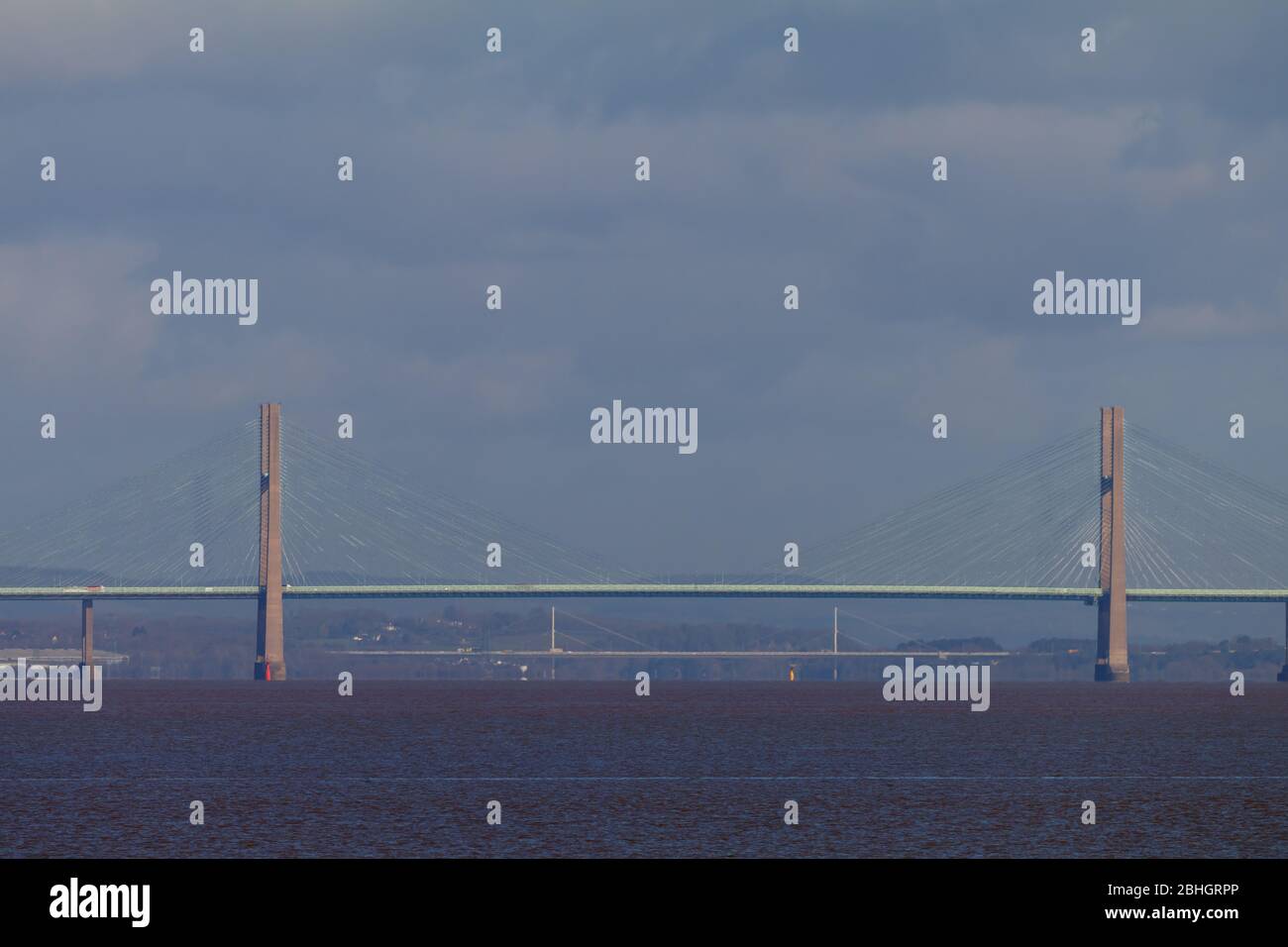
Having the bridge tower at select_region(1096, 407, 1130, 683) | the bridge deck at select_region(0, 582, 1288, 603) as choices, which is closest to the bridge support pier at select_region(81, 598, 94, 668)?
the bridge deck at select_region(0, 582, 1288, 603)

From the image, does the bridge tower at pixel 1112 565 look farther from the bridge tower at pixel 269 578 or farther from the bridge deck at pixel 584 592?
the bridge tower at pixel 269 578

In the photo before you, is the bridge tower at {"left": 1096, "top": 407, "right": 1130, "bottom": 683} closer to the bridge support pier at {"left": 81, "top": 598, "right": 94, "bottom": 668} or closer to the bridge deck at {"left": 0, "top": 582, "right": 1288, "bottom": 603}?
the bridge deck at {"left": 0, "top": 582, "right": 1288, "bottom": 603}

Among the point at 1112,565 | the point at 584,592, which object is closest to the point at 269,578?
the point at 584,592

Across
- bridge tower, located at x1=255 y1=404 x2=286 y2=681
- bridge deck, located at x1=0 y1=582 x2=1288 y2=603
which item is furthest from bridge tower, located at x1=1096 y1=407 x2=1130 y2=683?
bridge tower, located at x1=255 y1=404 x2=286 y2=681

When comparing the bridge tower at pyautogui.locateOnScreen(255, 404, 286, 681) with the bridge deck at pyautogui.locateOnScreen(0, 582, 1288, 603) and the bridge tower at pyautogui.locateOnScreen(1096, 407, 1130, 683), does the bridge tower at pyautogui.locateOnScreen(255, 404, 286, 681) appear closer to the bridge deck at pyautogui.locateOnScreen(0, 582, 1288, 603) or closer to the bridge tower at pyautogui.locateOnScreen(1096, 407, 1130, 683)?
the bridge deck at pyautogui.locateOnScreen(0, 582, 1288, 603)

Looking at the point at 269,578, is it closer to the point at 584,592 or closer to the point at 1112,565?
the point at 584,592

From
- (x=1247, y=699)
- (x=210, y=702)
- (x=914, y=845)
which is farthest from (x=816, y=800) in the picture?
(x=1247, y=699)

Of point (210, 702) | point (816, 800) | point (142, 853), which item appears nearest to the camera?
point (142, 853)
